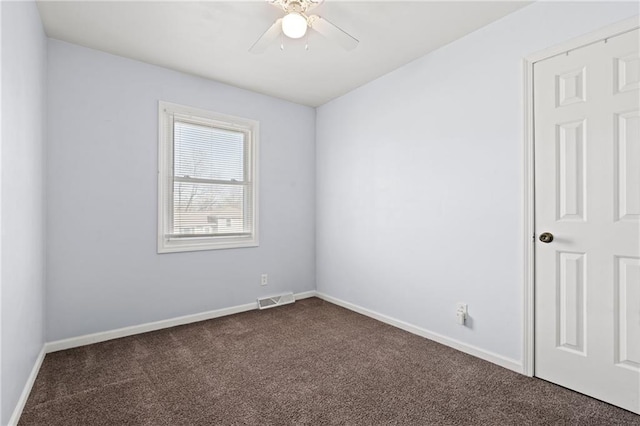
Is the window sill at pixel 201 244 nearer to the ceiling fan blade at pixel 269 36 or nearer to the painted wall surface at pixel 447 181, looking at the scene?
the painted wall surface at pixel 447 181

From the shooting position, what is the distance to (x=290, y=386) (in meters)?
2.11

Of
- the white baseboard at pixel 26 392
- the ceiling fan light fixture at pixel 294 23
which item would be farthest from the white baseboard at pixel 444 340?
the white baseboard at pixel 26 392

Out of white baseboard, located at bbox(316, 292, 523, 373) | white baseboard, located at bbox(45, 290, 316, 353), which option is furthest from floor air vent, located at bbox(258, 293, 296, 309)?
white baseboard, located at bbox(316, 292, 523, 373)

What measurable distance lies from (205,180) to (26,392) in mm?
2161

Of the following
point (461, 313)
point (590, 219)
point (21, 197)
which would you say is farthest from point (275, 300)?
point (590, 219)

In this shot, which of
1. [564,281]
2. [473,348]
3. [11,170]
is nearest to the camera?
[11,170]

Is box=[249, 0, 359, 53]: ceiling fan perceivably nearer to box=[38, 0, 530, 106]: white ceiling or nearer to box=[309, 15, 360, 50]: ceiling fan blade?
box=[309, 15, 360, 50]: ceiling fan blade

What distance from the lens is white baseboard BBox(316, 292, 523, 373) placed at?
233 centimetres

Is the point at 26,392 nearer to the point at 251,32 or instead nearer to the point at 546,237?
the point at 251,32

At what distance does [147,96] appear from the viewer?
3.09 metres

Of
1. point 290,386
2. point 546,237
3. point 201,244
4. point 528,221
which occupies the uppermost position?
point 528,221

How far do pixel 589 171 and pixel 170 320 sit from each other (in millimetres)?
3617

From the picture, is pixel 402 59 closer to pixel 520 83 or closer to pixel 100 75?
pixel 520 83

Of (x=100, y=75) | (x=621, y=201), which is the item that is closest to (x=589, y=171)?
(x=621, y=201)
